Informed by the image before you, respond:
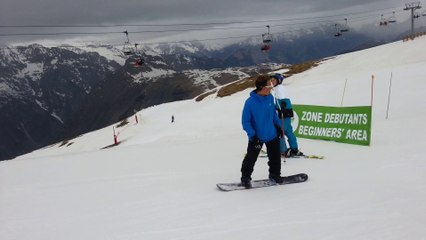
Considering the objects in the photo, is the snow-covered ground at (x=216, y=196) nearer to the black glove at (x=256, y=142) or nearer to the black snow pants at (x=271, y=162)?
the black snow pants at (x=271, y=162)

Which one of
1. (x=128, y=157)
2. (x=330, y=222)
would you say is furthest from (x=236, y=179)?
(x=128, y=157)

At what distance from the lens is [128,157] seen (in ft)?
50.2

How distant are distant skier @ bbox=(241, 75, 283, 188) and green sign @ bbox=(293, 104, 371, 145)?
5.92 metres

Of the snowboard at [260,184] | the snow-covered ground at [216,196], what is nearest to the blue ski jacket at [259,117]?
the snowboard at [260,184]

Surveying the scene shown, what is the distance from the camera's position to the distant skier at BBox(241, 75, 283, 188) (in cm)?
823

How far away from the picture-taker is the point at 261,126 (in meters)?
8.37

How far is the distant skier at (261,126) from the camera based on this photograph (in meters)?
8.23

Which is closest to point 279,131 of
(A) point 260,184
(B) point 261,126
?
(B) point 261,126

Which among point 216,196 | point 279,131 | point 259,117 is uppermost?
point 259,117

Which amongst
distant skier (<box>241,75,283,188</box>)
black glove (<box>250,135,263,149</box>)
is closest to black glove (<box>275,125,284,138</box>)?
distant skier (<box>241,75,283,188</box>)

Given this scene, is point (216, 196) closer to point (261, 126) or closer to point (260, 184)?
point (260, 184)

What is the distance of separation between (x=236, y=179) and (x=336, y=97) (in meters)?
26.4

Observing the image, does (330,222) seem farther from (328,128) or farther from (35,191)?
(328,128)

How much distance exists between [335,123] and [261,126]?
25.4ft
